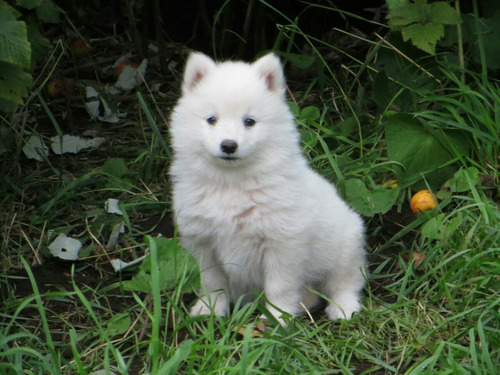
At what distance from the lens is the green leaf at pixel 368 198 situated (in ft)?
15.2

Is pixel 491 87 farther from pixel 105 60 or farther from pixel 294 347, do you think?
pixel 105 60

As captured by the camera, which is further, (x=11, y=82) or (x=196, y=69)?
(x=11, y=82)

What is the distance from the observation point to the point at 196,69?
3918mm

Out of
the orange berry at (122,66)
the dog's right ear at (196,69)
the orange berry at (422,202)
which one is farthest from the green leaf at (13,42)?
the orange berry at (122,66)

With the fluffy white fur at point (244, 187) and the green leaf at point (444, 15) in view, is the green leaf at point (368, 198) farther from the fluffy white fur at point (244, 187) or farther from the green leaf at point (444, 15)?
the green leaf at point (444, 15)

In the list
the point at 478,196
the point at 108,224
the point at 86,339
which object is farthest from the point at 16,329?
the point at 478,196

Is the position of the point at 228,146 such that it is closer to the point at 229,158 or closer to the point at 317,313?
the point at 229,158

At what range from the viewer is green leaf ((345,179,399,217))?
15.2 ft

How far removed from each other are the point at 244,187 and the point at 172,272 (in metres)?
0.46

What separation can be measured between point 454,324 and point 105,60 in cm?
347

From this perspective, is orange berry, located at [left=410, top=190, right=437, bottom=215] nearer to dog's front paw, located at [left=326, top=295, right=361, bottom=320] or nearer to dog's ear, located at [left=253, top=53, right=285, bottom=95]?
dog's front paw, located at [left=326, top=295, right=361, bottom=320]

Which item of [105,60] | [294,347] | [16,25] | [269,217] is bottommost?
[105,60]

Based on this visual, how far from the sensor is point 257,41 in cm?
621

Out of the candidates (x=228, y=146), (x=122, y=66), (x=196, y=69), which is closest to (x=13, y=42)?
(x=196, y=69)
